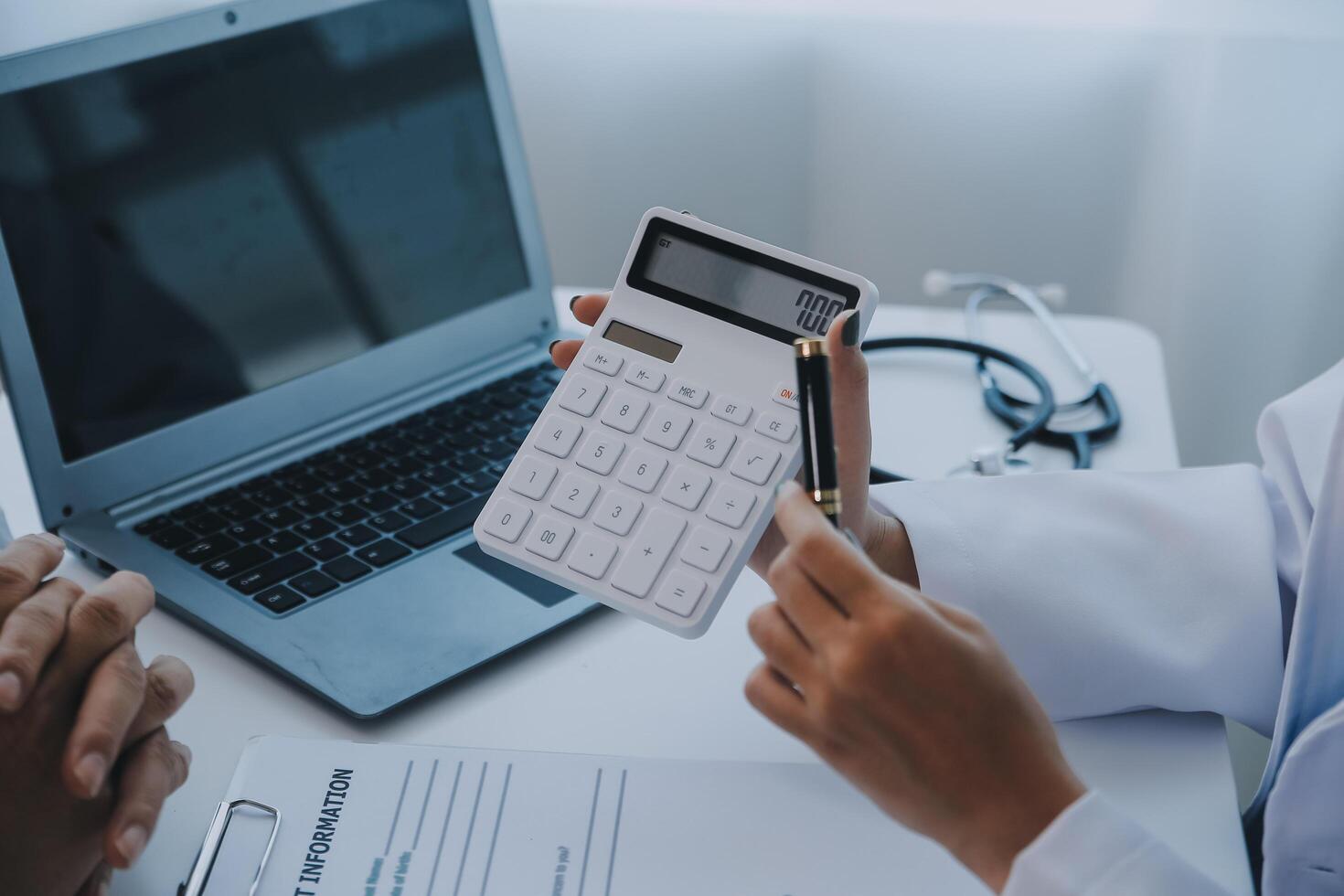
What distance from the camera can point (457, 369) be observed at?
884 millimetres

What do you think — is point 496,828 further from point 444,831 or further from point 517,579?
point 517,579

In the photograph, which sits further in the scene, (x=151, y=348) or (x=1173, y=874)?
(x=151, y=348)

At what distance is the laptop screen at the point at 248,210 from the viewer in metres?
0.70

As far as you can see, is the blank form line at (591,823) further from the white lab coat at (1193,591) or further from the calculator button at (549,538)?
the white lab coat at (1193,591)

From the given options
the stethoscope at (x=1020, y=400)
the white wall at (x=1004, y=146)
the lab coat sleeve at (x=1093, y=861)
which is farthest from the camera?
the white wall at (x=1004, y=146)

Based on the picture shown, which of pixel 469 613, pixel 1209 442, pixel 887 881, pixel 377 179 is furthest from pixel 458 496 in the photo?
pixel 1209 442

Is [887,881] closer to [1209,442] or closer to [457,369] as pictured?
[457,369]

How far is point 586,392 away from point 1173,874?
13.4 inches

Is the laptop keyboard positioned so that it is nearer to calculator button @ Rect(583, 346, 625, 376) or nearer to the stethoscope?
calculator button @ Rect(583, 346, 625, 376)

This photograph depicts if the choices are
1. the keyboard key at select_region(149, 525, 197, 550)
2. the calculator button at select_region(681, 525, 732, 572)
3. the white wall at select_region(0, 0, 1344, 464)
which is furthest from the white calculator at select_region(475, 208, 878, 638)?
the white wall at select_region(0, 0, 1344, 464)

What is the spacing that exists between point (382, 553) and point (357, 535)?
25 millimetres

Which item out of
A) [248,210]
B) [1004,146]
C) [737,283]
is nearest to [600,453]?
[737,283]

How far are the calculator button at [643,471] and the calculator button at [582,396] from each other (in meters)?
0.04

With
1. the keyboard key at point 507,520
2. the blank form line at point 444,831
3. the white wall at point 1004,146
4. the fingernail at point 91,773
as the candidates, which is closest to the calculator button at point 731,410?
the keyboard key at point 507,520
